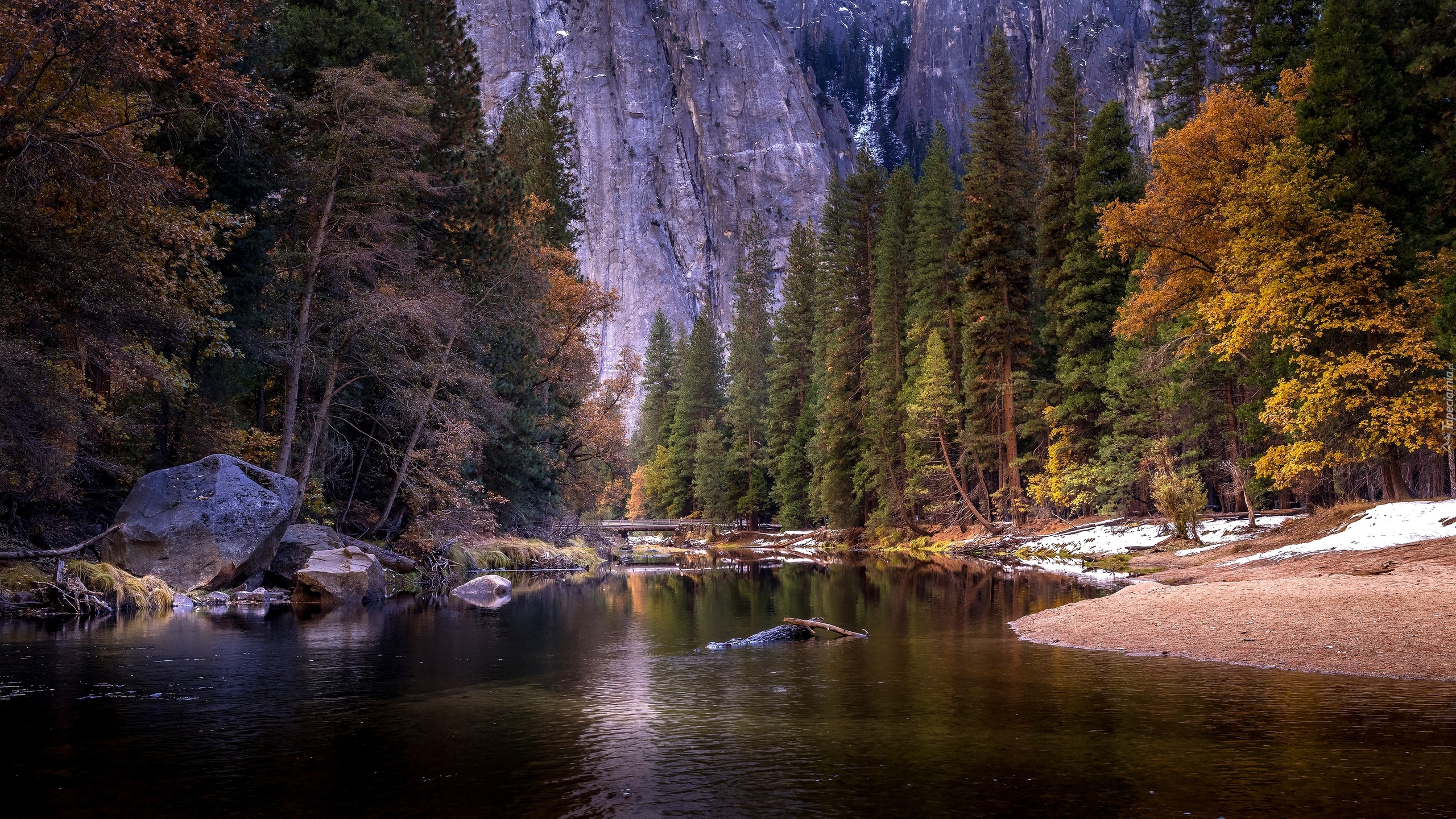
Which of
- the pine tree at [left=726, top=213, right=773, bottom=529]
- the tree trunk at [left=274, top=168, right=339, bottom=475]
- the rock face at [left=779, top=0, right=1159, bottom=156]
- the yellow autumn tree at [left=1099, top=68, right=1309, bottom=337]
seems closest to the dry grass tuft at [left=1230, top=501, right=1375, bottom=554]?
the yellow autumn tree at [left=1099, top=68, right=1309, bottom=337]

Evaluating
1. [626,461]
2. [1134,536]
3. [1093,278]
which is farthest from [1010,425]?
[626,461]

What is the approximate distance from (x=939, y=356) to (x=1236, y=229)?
1855cm

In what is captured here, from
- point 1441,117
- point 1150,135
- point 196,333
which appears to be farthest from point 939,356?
point 1150,135

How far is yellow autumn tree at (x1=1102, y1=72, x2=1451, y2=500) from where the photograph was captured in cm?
2050

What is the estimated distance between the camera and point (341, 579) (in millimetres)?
21594

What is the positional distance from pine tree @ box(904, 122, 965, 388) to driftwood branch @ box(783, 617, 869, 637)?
3077cm

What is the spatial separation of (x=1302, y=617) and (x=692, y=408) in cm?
6516

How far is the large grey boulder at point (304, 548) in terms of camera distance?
2206 centimetres

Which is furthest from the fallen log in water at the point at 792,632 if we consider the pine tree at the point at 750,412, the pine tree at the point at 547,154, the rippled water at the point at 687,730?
the pine tree at the point at 750,412

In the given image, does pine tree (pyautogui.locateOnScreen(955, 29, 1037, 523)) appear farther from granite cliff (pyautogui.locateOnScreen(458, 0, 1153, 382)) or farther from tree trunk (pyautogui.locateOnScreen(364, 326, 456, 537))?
granite cliff (pyautogui.locateOnScreen(458, 0, 1153, 382))

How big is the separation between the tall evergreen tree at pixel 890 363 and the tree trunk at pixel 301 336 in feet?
98.0

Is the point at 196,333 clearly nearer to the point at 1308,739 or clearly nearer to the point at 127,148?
the point at 127,148

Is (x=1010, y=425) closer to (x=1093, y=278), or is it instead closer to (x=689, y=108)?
(x=1093, y=278)

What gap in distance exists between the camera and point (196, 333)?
734 inches
